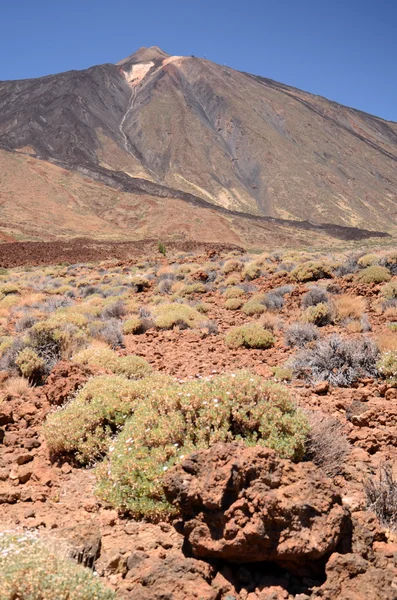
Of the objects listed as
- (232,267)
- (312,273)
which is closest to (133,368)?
(312,273)

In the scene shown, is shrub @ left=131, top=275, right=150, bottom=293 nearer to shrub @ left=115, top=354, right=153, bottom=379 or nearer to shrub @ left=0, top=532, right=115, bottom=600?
shrub @ left=115, top=354, right=153, bottom=379

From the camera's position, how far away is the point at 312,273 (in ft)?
42.3

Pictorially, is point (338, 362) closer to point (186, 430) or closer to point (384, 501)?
point (186, 430)

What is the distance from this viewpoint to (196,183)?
317 feet

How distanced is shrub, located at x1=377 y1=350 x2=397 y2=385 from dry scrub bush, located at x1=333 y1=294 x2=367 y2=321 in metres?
2.93

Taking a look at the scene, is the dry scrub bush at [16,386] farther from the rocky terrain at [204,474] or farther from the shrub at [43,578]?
the shrub at [43,578]

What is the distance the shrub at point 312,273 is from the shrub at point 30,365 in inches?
336

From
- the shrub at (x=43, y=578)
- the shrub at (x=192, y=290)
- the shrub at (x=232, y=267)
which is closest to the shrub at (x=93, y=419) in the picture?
the shrub at (x=43, y=578)

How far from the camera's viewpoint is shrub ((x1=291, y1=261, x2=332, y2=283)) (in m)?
12.8

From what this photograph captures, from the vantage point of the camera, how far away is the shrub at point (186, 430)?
329 centimetres

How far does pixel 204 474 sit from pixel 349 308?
21.8 ft

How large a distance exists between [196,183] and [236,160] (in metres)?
18.1

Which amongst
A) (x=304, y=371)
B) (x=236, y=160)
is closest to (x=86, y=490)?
(x=304, y=371)

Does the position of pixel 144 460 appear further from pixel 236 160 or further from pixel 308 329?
pixel 236 160
